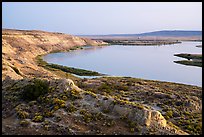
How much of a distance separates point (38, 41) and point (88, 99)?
84.0 m

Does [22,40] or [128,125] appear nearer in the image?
[128,125]

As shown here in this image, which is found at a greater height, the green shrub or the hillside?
the green shrub

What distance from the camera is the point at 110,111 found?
56.1ft

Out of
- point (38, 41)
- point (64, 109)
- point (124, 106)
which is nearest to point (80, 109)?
point (64, 109)

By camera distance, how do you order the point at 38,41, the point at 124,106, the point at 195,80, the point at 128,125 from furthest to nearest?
the point at 38,41 → the point at 195,80 → the point at 124,106 → the point at 128,125

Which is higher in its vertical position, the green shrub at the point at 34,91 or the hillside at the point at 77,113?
the green shrub at the point at 34,91

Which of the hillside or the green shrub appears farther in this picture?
the green shrub

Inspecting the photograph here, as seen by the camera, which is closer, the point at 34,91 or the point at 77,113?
the point at 77,113

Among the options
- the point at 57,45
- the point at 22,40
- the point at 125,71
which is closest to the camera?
the point at 125,71

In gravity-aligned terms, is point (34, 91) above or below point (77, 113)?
above

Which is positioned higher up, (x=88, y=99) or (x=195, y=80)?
(x=88, y=99)

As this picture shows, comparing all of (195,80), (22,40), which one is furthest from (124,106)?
(22,40)

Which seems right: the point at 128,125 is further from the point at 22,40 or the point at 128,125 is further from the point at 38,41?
the point at 38,41

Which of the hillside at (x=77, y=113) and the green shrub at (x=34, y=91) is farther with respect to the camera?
the green shrub at (x=34, y=91)
